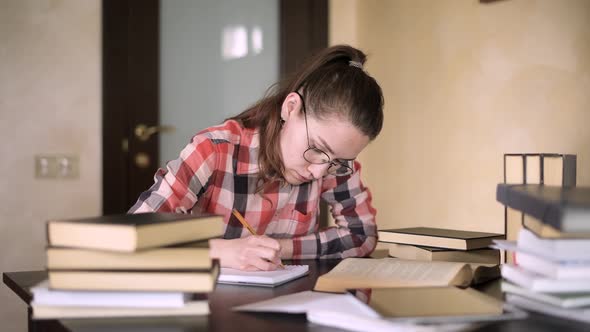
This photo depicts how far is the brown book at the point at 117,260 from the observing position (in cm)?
79

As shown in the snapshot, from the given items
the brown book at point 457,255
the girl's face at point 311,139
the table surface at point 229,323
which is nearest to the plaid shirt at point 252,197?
the girl's face at point 311,139

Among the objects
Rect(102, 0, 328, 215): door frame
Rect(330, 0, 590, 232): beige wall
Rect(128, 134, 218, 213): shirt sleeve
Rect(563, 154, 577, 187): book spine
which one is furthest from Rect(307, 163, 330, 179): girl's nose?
Rect(102, 0, 328, 215): door frame

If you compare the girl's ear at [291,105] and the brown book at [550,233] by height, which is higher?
the girl's ear at [291,105]

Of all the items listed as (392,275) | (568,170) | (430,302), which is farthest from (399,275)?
(568,170)

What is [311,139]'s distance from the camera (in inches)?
57.6

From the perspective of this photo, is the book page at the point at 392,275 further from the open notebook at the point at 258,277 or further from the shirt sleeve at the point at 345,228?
the shirt sleeve at the point at 345,228

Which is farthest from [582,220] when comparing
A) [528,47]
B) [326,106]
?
[528,47]

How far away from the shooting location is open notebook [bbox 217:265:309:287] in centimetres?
112

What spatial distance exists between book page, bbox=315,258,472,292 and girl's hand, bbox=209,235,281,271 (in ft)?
0.46

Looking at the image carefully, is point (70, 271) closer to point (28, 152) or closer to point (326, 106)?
point (326, 106)

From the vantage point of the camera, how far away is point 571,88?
203 centimetres

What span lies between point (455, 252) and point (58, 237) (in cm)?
82

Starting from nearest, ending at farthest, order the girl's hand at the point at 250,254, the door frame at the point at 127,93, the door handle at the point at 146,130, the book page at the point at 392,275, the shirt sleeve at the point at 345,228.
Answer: the book page at the point at 392,275 → the girl's hand at the point at 250,254 → the shirt sleeve at the point at 345,228 → the door frame at the point at 127,93 → the door handle at the point at 146,130

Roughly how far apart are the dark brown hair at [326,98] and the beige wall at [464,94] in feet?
2.77
